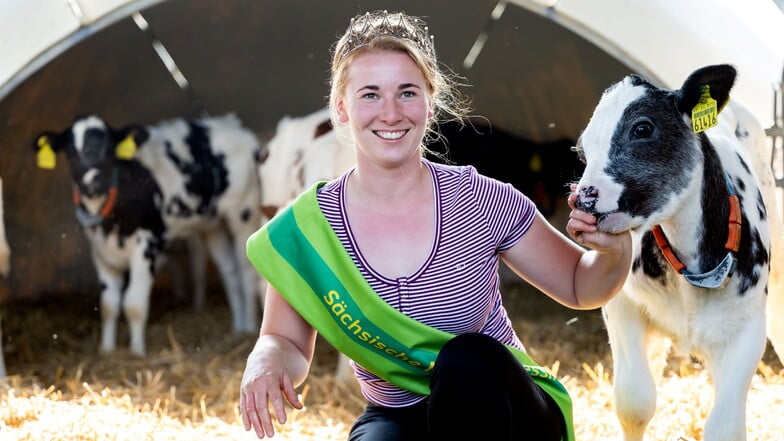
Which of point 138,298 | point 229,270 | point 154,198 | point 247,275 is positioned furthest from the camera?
point 229,270

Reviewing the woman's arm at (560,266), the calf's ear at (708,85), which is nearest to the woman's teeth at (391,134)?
the woman's arm at (560,266)

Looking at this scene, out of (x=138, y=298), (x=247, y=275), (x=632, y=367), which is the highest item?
(x=632, y=367)

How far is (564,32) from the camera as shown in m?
7.55

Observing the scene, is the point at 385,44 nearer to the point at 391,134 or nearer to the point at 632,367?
the point at 391,134

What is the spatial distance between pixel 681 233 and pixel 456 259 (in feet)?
3.62

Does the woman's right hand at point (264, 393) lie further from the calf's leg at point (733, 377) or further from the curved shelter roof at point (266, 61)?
the curved shelter roof at point (266, 61)

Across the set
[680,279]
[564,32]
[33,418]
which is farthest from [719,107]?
[564,32]

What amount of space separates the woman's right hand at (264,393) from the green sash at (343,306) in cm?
22

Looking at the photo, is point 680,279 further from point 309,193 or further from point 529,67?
point 529,67

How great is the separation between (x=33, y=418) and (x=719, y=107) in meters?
3.71

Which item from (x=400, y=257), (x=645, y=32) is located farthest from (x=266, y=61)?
(x=400, y=257)

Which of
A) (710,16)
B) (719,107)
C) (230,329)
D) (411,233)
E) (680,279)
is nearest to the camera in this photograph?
(411,233)

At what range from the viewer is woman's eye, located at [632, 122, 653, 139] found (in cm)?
317

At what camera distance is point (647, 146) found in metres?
3.16
